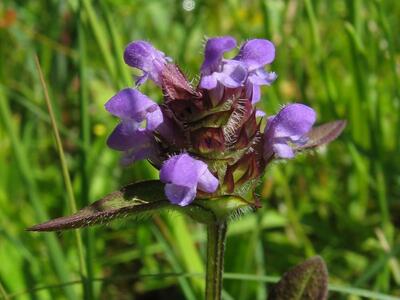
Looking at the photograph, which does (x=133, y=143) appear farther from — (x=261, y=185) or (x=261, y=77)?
(x=261, y=185)

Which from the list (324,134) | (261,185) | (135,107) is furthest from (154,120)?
(261,185)

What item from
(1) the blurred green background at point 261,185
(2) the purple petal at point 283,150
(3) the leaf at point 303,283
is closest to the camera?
(2) the purple petal at point 283,150

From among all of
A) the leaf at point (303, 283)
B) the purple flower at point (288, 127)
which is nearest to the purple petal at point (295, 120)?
the purple flower at point (288, 127)

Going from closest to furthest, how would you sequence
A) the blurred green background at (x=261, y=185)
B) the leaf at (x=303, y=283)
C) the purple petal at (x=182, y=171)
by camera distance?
the purple petal at (x=182, y=171)
the leaf at (x=303, y=283)
the blurred green background at (x=261, y=185)

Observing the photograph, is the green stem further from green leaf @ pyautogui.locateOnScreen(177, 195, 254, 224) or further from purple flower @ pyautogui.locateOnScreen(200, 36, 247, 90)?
purple flower @ pyautogui.locateOnScreen(200, 36, 247, 90)

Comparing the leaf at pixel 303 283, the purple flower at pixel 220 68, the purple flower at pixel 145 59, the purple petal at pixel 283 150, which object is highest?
the purple flower at pixel 145 59

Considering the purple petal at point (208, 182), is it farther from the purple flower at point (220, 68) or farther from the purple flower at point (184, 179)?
Result: the purple flower at point (220, 68)

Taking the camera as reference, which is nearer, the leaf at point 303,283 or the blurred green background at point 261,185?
the leaf at point 303,283
